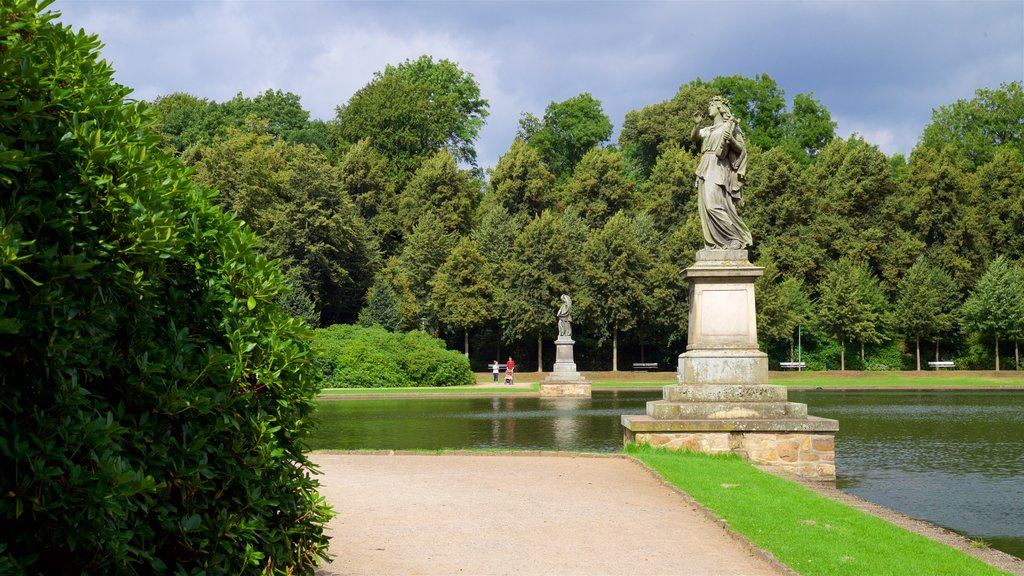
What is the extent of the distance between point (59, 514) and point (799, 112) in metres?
74.1

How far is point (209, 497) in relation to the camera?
461 cm

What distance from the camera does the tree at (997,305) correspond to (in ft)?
171

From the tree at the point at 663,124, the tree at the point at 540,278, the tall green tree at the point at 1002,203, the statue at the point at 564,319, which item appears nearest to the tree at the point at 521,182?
the tree at the point at 540,278

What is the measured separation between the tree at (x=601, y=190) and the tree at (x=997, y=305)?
22406mm

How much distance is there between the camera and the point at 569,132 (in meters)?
75.8

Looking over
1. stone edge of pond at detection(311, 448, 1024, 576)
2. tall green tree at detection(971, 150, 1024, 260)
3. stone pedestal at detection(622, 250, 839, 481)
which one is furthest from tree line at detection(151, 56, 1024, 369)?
stone pedestal at detection(622, 250, 839, 481)

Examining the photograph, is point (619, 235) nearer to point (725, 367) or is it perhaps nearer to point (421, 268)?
point (421, 268)

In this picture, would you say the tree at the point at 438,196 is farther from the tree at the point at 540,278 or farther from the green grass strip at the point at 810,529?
the green grass strip at the point at 810,529

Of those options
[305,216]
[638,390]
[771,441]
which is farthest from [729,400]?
[305,216]

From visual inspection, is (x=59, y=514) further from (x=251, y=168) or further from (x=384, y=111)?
(x=384, y=111)

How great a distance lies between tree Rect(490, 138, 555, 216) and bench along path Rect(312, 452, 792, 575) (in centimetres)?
5088

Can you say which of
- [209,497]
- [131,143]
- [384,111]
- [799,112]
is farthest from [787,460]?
[799,112]

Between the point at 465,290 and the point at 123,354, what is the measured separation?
50147 mm

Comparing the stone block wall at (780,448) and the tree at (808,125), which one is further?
the tree at (808,125)
